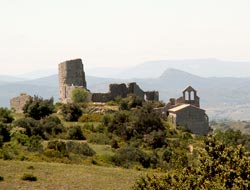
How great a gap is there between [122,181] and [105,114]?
82.2ft

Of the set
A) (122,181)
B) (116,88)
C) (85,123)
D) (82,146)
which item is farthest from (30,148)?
(116,88)

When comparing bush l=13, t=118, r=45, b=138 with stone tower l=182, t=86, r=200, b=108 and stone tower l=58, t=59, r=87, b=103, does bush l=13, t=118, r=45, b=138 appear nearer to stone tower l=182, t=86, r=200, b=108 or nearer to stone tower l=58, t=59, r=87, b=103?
stone tower l=58, t=59, r=87, b=103

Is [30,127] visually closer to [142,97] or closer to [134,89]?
[134,89]

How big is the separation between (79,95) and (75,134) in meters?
19.0

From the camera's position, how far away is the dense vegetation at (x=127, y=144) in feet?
63.7

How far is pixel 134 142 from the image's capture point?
45.9 meters

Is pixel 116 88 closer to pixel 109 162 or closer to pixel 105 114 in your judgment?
pixel 105 114

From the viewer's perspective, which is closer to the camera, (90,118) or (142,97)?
(90,118)

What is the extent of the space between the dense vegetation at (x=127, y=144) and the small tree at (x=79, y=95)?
3.60m

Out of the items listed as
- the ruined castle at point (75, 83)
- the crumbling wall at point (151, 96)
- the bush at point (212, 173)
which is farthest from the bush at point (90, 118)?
the bush at point (212, 173)

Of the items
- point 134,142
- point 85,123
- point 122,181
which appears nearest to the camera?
point 122,181

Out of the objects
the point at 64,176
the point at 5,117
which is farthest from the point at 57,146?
the point at 5,117

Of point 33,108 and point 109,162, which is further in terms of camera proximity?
point 33,108

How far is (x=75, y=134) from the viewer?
4519cm
